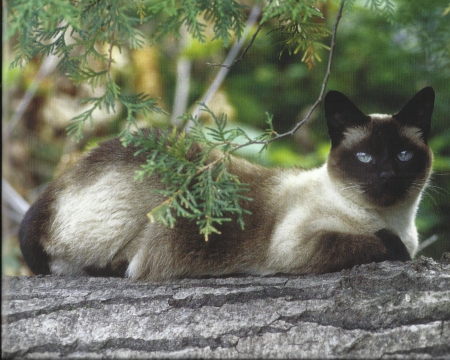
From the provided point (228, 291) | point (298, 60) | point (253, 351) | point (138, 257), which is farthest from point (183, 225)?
point (298, 60)

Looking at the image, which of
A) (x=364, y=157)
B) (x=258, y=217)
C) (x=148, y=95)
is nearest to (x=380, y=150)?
(x=364, y=157)

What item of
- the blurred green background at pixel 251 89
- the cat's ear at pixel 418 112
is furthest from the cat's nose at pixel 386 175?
the blurred green background at pixel 251 89

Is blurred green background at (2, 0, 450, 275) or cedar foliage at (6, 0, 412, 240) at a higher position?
cedar foliage at (6, 0, 412, 240)

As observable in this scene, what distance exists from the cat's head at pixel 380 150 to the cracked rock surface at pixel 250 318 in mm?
377

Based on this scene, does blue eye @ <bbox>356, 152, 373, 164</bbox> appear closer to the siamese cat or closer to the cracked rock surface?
the siamese cat

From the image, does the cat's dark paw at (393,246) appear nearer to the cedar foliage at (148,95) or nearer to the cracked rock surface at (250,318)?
the cracked rock surface at (250,318)

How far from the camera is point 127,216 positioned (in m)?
2.37

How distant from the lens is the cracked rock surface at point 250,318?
1802 millimetres

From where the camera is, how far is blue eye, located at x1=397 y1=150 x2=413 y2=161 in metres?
2.38

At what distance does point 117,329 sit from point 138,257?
0.48 meters

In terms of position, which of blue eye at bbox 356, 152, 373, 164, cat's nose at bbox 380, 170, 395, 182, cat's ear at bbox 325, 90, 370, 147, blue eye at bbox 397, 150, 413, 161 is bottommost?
blue eye at bbox 397, 150, 413, 161

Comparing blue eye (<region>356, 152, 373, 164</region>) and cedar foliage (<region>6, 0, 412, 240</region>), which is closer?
cedar foliage (<region>6, 0, 412, 240</region>)

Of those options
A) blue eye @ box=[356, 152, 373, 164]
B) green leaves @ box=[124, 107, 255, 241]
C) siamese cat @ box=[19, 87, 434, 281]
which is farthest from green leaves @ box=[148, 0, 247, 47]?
blue eye @ box=[356, 152, 373, 164]

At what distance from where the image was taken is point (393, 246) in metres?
2.28
